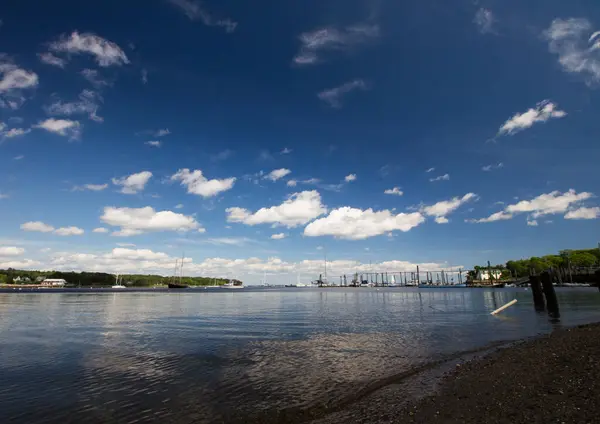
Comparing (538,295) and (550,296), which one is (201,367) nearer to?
(550,296)

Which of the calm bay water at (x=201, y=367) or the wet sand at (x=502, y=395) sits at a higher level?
the wet sand at (x=502, y=395)

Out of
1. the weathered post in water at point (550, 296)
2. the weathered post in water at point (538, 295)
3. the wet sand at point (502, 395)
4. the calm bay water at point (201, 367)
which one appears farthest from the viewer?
the weathered post in water at point (538, 295)

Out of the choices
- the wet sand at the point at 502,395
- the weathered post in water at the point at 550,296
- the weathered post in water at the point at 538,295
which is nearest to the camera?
the wet sand at the point at 502,395

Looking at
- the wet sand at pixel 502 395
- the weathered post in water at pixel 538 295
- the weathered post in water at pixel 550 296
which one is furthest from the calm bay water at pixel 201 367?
the weathered post in water at pixel 538 295

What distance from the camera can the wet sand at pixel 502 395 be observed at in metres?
9.66

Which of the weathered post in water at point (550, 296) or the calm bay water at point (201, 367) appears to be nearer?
the calm bay water at point (201, 367)

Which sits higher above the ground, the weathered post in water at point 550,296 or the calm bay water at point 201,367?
the weathered post in water at point 550,296

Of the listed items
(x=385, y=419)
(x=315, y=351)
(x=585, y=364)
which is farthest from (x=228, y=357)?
(x=585, y=364)

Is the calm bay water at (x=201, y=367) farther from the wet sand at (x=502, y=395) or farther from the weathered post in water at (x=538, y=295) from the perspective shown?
the weathered post in water at (x=538, y=295)

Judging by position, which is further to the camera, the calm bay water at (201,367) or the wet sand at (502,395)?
the calm bay water at (201,367)

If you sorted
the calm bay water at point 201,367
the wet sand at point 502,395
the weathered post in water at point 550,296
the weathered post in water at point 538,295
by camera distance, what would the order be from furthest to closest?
1. the weathered post in water at point 538,295
2. the weathered post in water at point 550,296
3. the calm bay water at point 201,367
4. the wet sand at point 502,395

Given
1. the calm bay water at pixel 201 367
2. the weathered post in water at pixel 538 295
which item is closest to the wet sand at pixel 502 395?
the calm bay water at pixel 201 367

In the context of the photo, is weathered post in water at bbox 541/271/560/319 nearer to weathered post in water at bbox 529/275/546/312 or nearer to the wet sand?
weathered post in water at bbox 529/275/546/312

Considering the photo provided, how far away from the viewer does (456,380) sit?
46.7 ft
